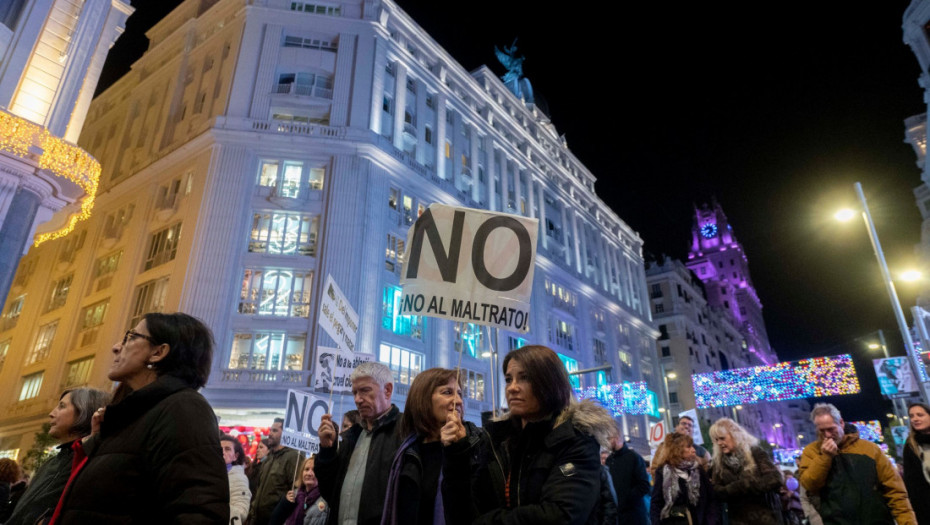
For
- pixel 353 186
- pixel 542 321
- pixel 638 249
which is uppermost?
pixel 638 249

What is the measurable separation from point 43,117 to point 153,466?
18.3 metres

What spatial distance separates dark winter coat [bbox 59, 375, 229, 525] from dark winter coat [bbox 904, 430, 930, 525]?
21.4 feet

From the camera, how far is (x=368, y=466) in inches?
159

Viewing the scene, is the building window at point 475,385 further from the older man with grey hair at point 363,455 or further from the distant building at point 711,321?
the distant building at point 711,321

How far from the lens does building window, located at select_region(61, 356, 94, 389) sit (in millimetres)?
26375

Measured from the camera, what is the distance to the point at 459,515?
2891mm

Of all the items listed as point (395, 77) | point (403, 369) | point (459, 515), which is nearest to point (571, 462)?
point (459, 515)

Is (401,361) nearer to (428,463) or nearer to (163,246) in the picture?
(163,246)

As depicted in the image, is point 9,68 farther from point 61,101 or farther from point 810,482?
point 810,482

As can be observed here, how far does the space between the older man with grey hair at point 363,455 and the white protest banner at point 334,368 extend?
3.44 meters

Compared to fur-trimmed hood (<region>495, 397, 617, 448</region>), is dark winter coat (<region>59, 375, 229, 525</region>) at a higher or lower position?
lower

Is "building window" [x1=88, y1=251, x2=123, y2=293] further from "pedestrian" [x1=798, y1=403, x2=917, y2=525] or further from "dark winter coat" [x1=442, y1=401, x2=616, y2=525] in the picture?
"pedestrian" [x1=798, y1=403, x2=917, y2=525]

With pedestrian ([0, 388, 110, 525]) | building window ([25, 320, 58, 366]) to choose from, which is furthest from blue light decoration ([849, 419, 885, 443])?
building window ([25, 320, 58, 366])

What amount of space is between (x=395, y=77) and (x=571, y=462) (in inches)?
1310
